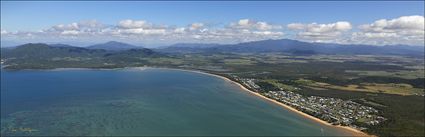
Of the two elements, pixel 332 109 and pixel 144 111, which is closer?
pixel 144 111

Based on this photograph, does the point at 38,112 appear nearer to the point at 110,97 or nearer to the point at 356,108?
the point at 110,97

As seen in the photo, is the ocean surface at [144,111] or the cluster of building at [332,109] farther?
the cluster of building at [332,109]

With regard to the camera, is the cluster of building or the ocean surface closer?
the ocean surface

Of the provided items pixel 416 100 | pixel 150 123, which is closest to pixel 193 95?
pixel 150 123

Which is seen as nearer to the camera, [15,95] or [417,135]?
[417,135]
